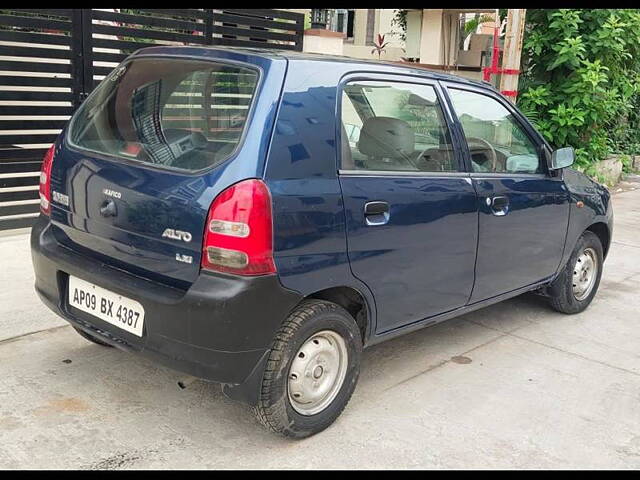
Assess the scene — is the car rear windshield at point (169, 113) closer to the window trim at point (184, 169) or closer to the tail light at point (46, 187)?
the window trim at point (184, 169)

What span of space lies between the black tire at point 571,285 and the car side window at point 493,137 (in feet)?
2.61

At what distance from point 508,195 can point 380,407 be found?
148cm

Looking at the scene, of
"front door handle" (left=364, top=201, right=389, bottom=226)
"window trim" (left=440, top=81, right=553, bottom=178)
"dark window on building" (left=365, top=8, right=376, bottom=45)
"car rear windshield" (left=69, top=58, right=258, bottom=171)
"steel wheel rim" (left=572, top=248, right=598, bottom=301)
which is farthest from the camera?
"dark window on building" (left=365, top=8, right=376, bottom=45)

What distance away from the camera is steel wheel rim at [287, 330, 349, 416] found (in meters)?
2.92

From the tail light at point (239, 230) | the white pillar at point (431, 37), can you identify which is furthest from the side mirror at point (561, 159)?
the white pillar at point (431, 37)

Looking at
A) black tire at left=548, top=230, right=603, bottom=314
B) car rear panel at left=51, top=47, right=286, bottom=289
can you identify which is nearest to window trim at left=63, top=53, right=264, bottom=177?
car rear panel at left=51, top=47, right=286, bottom=289

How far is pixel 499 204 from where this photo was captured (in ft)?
12.7

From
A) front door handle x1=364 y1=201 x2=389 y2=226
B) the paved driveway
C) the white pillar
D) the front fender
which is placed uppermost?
the white pillar

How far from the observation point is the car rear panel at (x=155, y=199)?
2.65 metres

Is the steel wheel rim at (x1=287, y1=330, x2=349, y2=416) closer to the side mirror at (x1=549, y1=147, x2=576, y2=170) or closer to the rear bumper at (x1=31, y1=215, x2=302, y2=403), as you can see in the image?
the rear bumper at (x1=31, y1=215, x2=302, y2=403)

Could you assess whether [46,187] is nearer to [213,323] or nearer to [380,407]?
[213,323]

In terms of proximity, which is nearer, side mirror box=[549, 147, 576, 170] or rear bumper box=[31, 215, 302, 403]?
rear bumper box=[31, 215, 302, 403]

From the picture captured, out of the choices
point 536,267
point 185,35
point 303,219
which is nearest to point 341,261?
point 303,219
